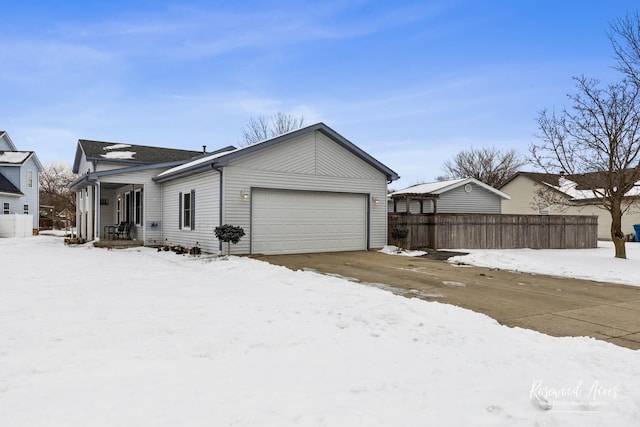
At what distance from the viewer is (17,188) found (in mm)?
27672

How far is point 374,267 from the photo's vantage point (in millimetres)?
10805

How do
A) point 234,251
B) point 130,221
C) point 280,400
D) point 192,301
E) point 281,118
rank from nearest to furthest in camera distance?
point 280,400
point 192,301
point 234,251
point 130,221
point 281,118

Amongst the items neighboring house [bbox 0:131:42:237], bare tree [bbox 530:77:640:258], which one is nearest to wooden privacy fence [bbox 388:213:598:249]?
bare tree [bbox 530:77:640:258]

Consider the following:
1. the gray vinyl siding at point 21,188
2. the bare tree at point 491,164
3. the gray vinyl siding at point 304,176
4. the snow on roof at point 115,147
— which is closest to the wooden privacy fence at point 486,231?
the gray vinyl siding at point 304,176

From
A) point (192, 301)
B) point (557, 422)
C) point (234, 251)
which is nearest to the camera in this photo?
point (557, 422)

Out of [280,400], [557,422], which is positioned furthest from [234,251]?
[557,422]

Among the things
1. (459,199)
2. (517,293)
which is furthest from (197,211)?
(459,199)

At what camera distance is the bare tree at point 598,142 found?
43.4ft

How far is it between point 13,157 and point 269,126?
771 inches

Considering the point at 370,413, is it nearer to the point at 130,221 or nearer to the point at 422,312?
the point at 422,312

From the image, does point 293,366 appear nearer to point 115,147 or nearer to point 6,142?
point 115,147

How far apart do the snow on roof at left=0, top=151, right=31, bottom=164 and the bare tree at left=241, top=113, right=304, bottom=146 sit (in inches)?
676

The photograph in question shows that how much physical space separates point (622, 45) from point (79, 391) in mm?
17224

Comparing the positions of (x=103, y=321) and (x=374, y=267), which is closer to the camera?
(x=103, y=321)
